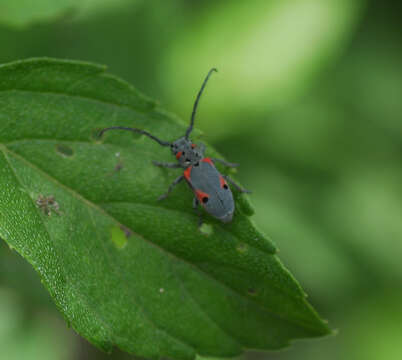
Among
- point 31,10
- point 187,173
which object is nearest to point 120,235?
point 187,173

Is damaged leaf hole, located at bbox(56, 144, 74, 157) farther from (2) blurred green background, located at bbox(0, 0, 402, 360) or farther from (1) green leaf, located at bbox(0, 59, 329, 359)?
(2) blurred green background, located at bbox(0, 0, 402, 360)

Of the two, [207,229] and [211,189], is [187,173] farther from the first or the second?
[207,229]

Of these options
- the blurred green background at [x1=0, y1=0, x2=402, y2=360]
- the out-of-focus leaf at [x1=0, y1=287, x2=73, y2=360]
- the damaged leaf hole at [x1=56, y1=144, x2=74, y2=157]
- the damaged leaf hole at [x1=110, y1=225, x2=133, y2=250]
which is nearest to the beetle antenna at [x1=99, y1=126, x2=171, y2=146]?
the damaged leaf hole at [x1=56, y1=144, x2=74, y2=157]

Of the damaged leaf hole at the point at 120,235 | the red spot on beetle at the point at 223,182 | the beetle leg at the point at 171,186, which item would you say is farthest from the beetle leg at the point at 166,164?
the damaged leaf hole at the point at 120,235

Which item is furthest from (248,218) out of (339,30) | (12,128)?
(339,30)

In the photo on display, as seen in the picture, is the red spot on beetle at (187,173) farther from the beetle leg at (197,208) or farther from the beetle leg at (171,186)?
the beetle leg at (197,208)

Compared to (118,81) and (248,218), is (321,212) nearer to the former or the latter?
(248,218)
